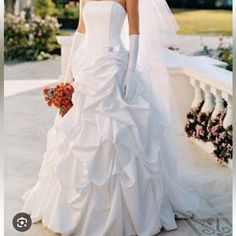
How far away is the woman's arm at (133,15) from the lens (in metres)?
2.90

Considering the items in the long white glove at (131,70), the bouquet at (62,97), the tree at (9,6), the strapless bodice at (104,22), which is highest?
the tree at (9,6)

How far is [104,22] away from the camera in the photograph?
2.96 metres

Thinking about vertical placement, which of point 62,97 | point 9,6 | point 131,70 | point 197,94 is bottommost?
point 197,94

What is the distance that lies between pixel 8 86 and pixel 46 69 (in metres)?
2.05

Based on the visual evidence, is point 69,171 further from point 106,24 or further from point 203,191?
point 203,191

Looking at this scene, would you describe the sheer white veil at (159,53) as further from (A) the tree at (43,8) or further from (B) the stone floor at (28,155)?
(A) the tree at (43,8)

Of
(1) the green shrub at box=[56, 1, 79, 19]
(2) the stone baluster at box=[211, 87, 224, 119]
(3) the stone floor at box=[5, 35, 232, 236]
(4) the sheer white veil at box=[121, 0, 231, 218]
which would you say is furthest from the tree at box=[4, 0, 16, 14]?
(4) the sheer white veil at box=[121, 0, 231, 218]

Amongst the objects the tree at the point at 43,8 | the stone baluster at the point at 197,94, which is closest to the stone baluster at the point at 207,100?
the stone baluster at the point at 197,94

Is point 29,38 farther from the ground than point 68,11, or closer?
closer

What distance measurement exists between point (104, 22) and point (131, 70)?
1.02 feet

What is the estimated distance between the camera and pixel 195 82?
4.93m

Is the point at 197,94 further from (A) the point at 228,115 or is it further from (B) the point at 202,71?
(A) the point at 228,115

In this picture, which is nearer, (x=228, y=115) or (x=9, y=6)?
(x=228, y=115)

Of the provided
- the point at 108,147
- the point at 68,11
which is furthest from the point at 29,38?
the point at 108,147
